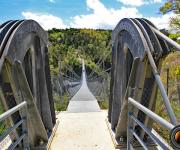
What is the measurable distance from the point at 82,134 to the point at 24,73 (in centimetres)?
157

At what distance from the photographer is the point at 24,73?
109 inches

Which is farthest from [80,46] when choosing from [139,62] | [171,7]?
[139,62]

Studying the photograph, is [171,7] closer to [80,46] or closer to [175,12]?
[175,12]

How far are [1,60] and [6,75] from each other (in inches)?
Answer: 13.7

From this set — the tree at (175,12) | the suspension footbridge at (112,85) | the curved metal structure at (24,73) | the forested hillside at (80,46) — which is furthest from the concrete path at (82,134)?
the forested hillside at (80,46)

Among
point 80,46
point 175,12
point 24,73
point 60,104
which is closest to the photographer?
point 24,73

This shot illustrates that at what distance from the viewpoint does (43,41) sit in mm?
4012

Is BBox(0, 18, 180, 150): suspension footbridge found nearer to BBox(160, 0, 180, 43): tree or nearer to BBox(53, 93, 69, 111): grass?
BBox(53, 93, 69, 111): grass

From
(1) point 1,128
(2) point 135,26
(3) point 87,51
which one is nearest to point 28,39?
(2) point 135,26

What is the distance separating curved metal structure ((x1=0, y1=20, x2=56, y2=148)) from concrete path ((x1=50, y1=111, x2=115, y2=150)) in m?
0.25

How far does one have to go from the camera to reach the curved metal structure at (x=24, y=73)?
262cm

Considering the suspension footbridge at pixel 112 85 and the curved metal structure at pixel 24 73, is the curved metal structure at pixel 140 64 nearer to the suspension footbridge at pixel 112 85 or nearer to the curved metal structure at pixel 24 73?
the suspension footbridge at pixel 112 85

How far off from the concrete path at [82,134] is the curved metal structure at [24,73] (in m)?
0.25

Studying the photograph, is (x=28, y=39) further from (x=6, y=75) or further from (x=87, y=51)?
(x=87, y=51)
